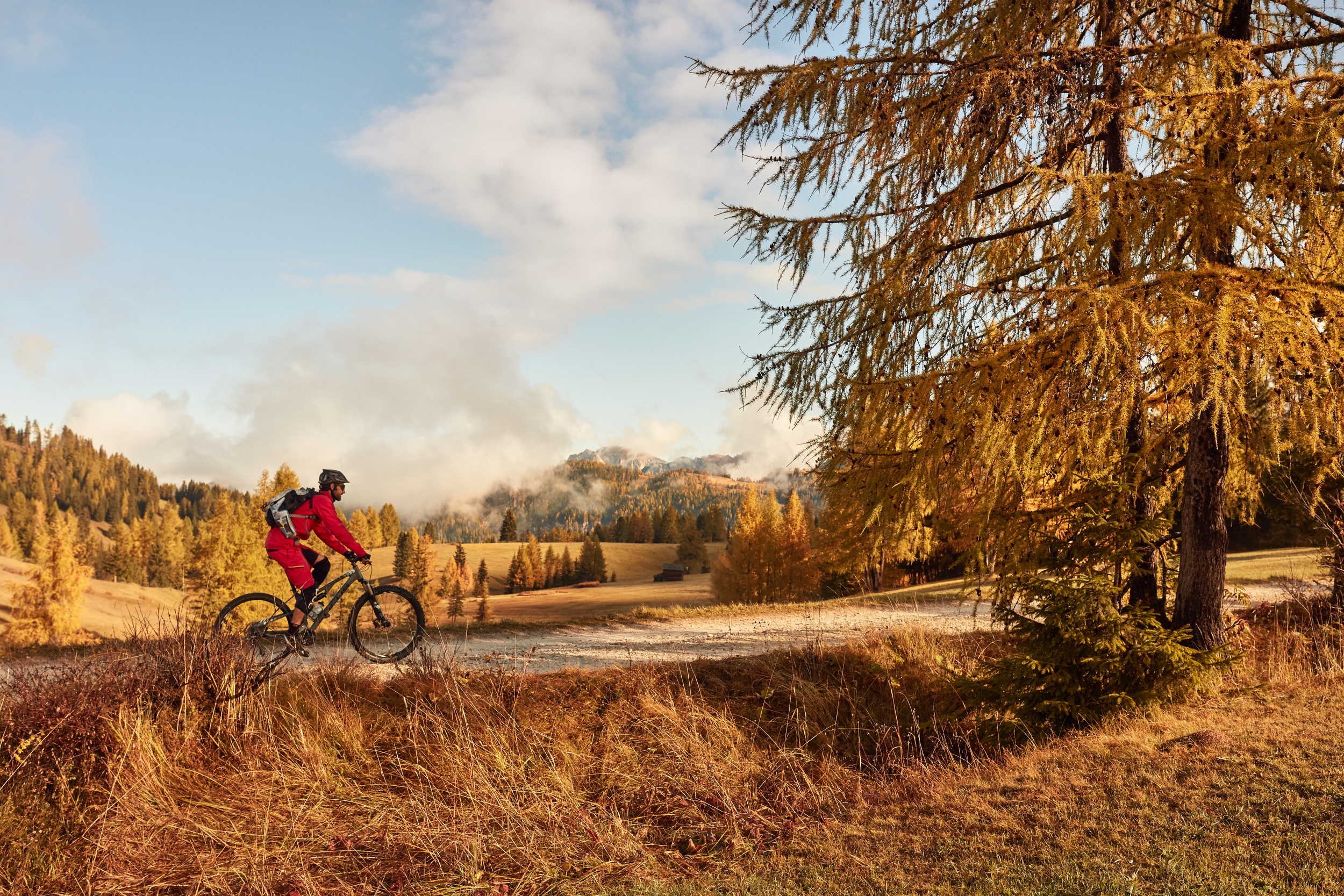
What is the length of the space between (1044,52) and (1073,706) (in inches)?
212

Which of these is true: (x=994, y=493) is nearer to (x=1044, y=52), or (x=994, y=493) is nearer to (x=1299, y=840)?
(x=1299, y=840)

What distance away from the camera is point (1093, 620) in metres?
5.46

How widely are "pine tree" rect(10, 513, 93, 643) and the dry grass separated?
151 feet

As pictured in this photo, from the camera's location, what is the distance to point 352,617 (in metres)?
7.01

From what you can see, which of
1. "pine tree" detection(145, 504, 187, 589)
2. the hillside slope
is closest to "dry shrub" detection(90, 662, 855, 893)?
the hillside slope

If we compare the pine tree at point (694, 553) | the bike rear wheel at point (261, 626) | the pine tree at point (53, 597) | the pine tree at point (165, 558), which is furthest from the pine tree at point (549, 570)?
the bike rear wheel at point (261, 626)

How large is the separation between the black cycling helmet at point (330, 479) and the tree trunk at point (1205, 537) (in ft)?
25.7

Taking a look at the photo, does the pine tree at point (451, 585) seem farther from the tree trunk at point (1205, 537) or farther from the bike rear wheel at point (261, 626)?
the tree trunk at point (1205, 537)

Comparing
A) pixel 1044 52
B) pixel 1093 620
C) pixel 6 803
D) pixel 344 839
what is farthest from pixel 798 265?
pixel 6 803

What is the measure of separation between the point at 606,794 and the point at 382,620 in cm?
327

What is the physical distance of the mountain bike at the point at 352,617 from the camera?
654 cm

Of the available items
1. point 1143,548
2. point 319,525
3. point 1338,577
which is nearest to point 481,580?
point 319,525

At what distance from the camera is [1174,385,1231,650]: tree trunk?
6125mm

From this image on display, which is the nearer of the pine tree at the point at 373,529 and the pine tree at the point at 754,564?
the pine tree at the point at 754,564
